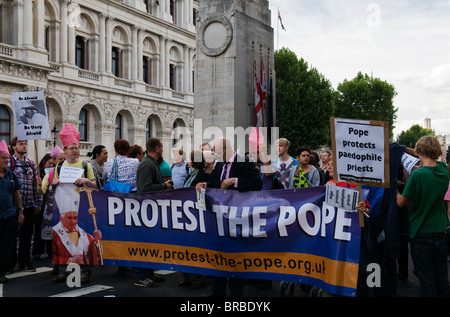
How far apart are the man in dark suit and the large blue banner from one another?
10 centimetres

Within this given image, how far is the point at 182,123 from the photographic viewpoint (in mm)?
47750

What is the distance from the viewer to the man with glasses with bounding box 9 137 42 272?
26.2ft

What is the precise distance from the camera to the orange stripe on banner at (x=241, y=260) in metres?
5.28

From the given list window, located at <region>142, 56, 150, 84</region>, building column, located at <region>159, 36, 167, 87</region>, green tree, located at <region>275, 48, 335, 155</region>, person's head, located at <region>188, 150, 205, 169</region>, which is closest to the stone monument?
person's head, located at <region>188, 150, 205, 169</region>

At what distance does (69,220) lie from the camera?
707cm

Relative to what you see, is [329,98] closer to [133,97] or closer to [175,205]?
[133,97]

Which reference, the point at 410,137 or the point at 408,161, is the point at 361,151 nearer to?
the point at 408,161

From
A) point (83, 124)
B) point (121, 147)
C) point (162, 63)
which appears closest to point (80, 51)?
point (83, 124)

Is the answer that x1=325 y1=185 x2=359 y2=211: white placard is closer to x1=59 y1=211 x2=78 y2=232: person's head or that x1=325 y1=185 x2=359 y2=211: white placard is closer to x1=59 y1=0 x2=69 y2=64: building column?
x1=59 y1=211 x2=78 y2=232: person's head

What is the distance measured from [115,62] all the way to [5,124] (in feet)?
43.0

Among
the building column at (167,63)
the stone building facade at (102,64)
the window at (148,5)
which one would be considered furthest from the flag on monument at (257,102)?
the window at (148,5)

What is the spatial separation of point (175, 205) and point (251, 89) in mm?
8192
